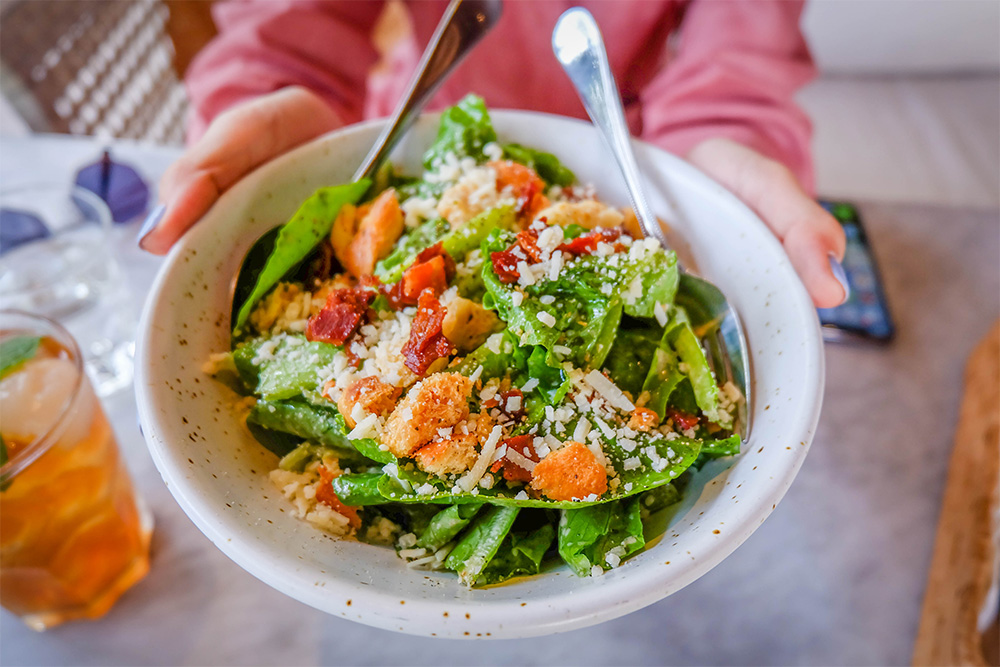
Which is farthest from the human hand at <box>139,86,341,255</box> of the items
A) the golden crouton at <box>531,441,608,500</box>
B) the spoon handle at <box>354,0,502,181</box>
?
the golden crouton at <box>531,441,608,500</box>

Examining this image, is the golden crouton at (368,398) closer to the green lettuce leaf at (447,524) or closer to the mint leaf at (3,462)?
the green lettuce leaf at (447,524)

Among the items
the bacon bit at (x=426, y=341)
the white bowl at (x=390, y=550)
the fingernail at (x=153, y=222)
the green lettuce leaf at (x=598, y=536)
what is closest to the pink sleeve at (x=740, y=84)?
the white bowl at (x=390, y=550)

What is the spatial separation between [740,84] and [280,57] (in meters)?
1.12

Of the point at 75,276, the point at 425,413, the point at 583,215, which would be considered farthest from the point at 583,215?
the point at 75,276

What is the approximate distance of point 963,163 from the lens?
113 inches

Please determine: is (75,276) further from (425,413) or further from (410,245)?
(425,413)

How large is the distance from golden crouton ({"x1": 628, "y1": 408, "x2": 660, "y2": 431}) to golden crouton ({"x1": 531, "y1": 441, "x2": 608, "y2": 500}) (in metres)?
0.09

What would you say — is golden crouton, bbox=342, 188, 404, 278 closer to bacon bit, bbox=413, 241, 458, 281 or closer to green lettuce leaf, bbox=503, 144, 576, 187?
bacon bit, bbox=413, 241, 458, 281

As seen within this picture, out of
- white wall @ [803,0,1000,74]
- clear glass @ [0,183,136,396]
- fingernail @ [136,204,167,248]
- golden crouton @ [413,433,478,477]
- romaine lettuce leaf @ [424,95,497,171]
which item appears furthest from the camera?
white wall @ [803,0,1000,74]

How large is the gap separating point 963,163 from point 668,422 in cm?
293

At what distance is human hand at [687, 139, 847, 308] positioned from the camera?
0.93 m

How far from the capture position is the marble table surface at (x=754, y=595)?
1.01 meters

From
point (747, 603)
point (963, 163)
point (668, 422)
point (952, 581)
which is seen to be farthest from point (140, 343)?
point (963, 163)

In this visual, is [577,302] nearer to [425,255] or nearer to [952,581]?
[425,255]
